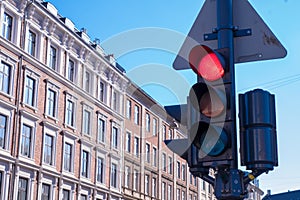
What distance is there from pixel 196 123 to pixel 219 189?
419mm

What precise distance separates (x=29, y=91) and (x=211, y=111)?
2822cm

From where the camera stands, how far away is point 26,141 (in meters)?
29.9

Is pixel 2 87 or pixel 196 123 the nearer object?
pixel 196 123

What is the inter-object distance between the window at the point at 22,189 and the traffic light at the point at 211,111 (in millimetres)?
26917

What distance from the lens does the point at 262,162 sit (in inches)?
125

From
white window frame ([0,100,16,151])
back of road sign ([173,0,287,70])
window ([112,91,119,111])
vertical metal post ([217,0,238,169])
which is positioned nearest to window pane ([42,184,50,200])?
white window frame ([0,100,16,151])

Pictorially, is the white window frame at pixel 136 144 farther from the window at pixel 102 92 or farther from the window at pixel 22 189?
the window at pixel 22 189

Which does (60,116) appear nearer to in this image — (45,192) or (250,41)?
(45,192)

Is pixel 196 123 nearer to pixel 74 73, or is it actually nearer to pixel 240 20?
pixel 240 20

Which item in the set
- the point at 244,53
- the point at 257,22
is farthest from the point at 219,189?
the point at 257,22

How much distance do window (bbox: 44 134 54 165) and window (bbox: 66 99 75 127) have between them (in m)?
2.46

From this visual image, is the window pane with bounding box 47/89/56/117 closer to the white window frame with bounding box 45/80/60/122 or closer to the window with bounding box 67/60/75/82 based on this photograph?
the white window frame with bounding box 45/80/60/122

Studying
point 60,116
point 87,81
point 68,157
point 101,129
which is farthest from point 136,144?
point 60,116

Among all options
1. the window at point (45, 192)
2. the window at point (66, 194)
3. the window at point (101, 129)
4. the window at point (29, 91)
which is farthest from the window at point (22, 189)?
the window at point (101, 129)
